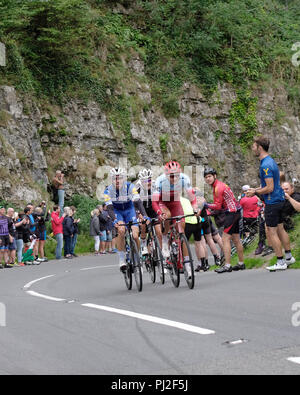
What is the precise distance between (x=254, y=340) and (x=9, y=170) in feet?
78.5

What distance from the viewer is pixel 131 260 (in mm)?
10945

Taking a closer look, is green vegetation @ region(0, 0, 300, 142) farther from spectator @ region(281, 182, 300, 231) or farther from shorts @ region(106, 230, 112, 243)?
spectator @ region(281, 182, 300, 231)

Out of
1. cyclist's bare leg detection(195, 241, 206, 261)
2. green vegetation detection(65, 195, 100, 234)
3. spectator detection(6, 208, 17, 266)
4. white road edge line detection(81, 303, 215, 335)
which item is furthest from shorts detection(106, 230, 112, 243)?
white road edge line detection(81, 303, 215, 335)

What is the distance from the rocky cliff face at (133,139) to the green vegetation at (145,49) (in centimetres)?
70

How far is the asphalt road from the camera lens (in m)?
5.21

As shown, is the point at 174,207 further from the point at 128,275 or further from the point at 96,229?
the point at 96,229

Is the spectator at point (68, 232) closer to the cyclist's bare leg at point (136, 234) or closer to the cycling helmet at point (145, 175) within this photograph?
the cycling helmet at point (145, 175)

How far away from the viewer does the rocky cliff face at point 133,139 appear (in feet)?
97.9

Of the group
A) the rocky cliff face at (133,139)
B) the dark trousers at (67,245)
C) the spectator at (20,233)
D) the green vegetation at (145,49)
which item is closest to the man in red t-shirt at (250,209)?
the spectator at (20,233)

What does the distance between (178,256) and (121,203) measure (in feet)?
5.73

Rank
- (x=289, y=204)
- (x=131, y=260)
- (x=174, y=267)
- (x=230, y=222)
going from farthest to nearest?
(x=289, y=204) < (x=230, y=222) < (x=131, y=260) < (x=174, y=267)

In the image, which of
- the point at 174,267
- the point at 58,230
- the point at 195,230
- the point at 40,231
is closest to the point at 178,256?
the point at 174,267

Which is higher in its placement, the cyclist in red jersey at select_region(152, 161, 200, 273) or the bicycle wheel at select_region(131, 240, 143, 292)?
the cyclist in red jersey at select_region(152, 161, 200, 273)

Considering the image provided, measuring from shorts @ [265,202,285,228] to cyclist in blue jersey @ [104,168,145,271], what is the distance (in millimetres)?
2358
